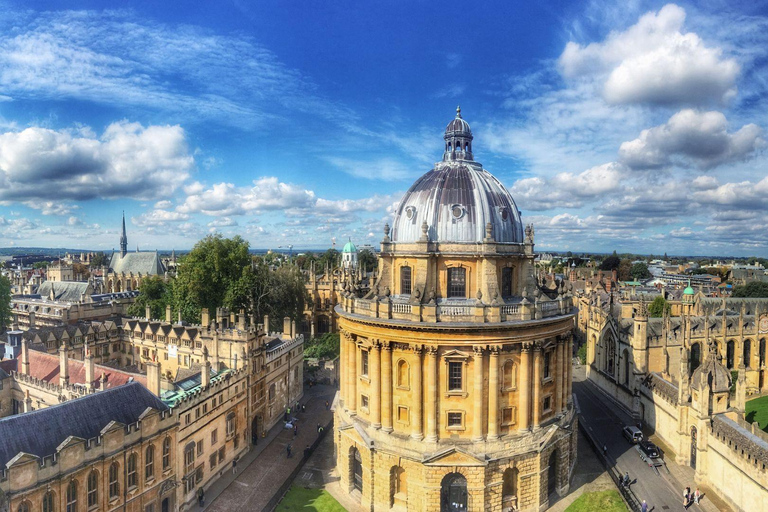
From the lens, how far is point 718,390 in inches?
1363

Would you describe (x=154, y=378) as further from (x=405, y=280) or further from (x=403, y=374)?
(x=405, y=280)

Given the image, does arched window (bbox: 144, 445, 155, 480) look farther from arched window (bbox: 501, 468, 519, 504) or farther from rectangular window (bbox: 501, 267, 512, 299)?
rectangular window (bbox: 501, 267, 512, 299)

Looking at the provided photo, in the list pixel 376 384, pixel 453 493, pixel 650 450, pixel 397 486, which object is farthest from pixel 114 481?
pixel 650 450

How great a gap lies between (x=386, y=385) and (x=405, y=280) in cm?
731

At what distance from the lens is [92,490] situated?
2453 centimetres

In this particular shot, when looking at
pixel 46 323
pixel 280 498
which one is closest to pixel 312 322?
pixel 46 323

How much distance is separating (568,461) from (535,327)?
36.4ft

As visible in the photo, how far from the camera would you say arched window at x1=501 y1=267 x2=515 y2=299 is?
33053 millimetres

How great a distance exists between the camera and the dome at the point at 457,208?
107 ft

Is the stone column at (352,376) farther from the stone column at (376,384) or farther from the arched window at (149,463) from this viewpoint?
the arched window at (149,463)

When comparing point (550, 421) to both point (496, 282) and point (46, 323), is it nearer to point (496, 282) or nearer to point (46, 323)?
point (496, 282)

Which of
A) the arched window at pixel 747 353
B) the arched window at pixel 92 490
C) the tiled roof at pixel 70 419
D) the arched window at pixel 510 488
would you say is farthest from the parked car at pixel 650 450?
the arched window at pixel 92 490

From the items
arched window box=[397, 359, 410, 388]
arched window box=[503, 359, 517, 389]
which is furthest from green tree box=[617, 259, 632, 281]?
arched window box=[397, 359, 410, 388]

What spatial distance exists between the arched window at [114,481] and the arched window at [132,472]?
0.85m
